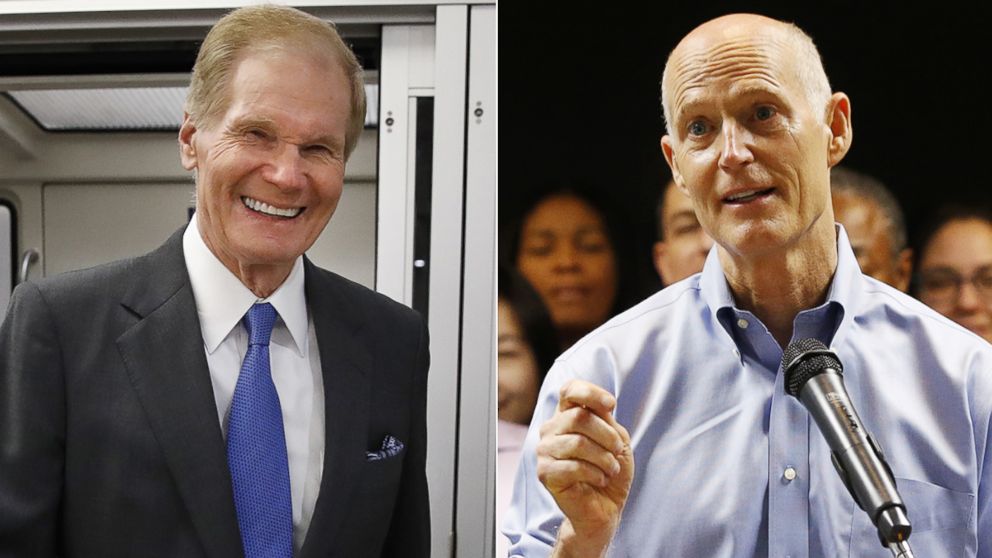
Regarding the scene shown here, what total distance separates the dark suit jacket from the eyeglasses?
35.9 inches

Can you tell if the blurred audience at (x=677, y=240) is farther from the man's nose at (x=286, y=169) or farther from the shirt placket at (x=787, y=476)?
the man's nose at (x=286, y=169)

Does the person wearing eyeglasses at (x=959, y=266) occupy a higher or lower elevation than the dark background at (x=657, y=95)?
lower

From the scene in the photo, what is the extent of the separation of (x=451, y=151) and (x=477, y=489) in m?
0.69

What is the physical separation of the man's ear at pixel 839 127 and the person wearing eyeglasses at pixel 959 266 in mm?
188

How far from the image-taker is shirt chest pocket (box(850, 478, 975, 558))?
1588 millimetres

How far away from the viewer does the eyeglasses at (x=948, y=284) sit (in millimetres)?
1692

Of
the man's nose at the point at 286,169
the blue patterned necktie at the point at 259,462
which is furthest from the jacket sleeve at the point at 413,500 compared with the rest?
the man's nose at the point at 286,169

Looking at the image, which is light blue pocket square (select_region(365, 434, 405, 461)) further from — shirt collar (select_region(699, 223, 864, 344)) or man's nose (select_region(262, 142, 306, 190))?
shirt collar (select_region(699, 223, 864, 344))

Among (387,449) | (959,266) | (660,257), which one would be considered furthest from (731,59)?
(387,449)

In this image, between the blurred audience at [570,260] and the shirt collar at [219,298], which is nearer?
the shirt collar at [219,298]

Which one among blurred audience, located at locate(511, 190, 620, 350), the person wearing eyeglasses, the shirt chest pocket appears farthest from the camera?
blurred audience, located at locate(511, 190, 620, 350)

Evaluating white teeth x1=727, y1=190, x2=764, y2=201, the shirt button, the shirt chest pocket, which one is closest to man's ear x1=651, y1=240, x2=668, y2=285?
white teeth x1=727, y1=190, x2=764, y2=201

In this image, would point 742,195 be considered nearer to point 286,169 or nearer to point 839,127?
point 839,127

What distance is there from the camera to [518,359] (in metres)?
1.82
